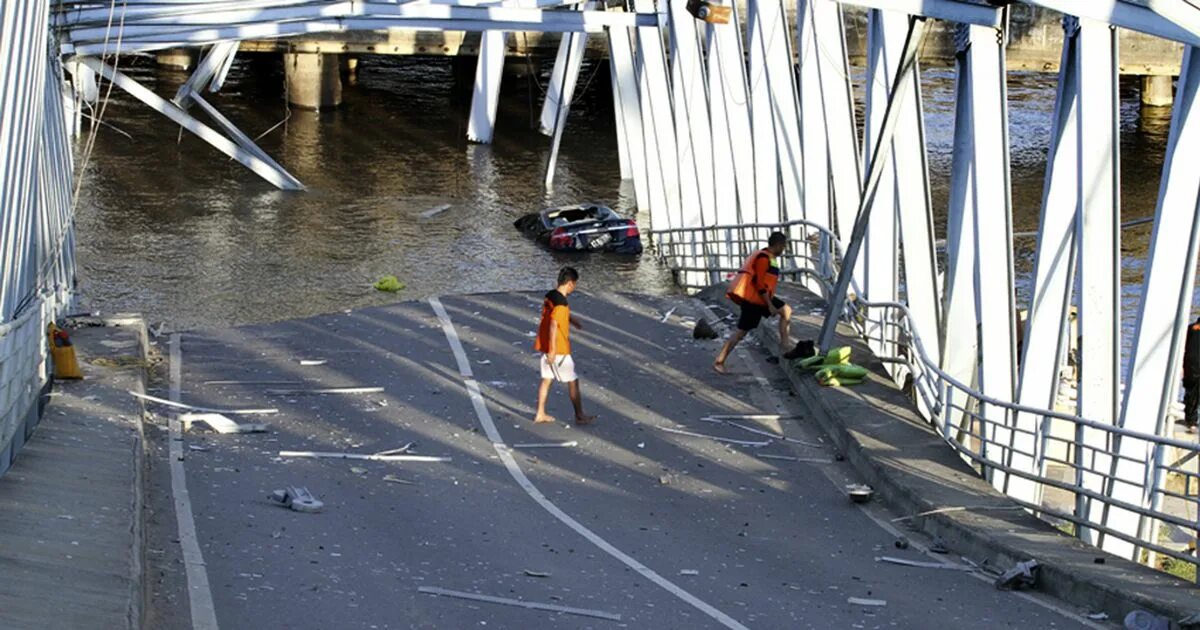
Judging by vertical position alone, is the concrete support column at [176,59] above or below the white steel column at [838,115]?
below

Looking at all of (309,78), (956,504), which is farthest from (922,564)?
(309,78)

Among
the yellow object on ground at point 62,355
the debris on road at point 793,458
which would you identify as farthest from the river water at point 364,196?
the debris on road at point 793,458

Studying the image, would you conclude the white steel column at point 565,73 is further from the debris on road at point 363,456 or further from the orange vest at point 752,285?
the debris on road at point 363,456

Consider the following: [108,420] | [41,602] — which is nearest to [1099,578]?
[41,602]

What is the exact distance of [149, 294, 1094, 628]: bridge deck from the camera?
39.7 ft

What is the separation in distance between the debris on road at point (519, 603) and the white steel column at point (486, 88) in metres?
41.2

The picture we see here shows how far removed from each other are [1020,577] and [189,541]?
5823 mm

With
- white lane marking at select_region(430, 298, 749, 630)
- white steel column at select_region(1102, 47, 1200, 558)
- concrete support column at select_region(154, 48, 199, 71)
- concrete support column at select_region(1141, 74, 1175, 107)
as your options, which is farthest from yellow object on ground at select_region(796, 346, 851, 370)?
concrete support column at select_region(154, 48, 199, 71)

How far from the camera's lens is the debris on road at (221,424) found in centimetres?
1720

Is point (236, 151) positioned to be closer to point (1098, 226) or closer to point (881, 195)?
point (881, 195)

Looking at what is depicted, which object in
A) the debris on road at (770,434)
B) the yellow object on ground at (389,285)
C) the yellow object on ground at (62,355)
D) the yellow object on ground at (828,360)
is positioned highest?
the yellow object on ground at (62,355)

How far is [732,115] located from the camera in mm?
32844

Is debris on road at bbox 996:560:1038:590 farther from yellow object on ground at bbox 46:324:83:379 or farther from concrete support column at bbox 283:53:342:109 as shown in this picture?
concrete support column at bbox 283:53:342:109

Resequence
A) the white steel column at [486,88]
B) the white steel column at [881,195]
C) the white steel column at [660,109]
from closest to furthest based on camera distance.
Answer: the white steel column at [881,195]
the white steel column at [660,109]
the white steel column at [486,88]
